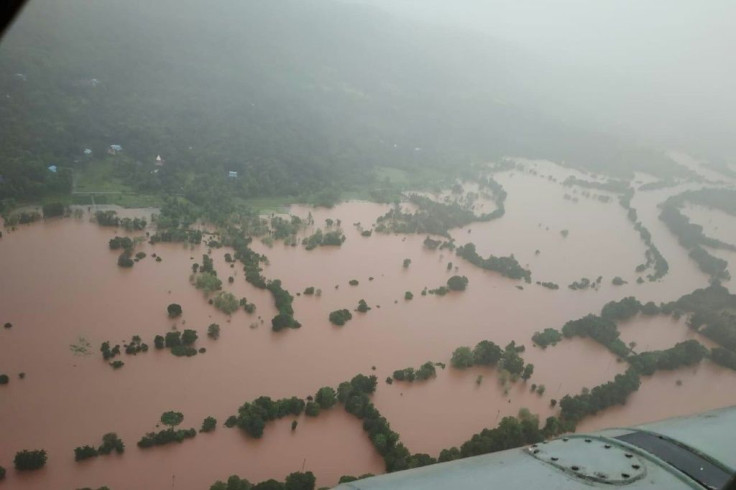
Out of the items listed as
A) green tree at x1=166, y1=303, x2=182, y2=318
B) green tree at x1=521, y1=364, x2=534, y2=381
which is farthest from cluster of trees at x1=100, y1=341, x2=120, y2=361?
green tree at x1=521, y1=364, x2=534, y2=381

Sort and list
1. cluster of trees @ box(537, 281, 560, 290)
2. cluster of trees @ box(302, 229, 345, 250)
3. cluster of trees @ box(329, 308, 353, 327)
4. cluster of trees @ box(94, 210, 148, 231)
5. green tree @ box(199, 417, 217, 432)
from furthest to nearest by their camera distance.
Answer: cluster of trees @ box(537, 281, 560, 290), cluster of trees @ box(302, 229, 345, 250), cluster of trees @ box(94, 210, 148, 231), cluster of trees @ box(329, 308, 353, 327), green tree @ box(199, 417, 217, 432)

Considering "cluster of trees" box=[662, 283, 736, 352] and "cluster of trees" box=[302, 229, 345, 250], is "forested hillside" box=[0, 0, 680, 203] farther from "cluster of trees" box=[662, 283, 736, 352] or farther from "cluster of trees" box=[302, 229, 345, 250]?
"cluster of trees" box=[662, 283, 736, 352]

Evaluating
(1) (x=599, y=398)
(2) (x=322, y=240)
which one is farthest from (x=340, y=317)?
(1) (x=599, y=398)

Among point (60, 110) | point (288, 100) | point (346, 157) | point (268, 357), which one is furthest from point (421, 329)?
point (288, 100)

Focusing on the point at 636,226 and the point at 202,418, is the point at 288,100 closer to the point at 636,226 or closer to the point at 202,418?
the point at 636,226

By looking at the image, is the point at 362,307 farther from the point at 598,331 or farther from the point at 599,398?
the point at 598,331
